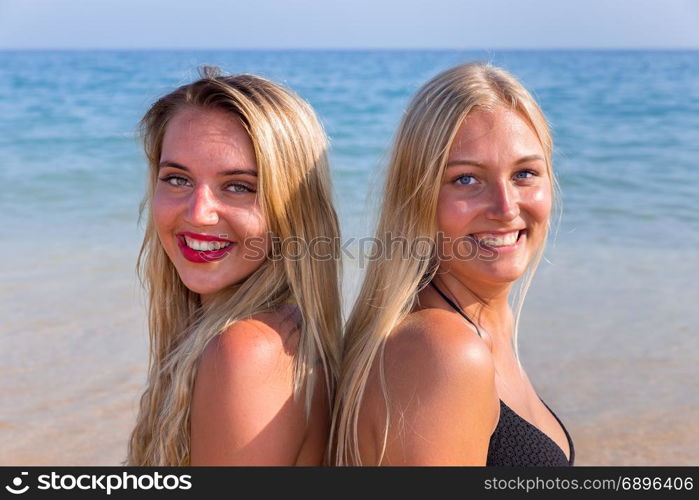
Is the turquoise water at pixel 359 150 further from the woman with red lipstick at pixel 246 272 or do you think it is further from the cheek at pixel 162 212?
the cheek at pixel 162 212

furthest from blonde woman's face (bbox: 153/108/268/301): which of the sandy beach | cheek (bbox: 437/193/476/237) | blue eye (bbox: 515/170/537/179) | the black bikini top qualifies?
the sandy beach

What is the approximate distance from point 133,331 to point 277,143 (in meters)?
3.92

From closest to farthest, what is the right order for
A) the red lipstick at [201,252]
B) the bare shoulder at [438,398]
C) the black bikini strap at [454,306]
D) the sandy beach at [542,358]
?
the bare shoulder at [438,398]
the black bikini strap at [454,306]
the red lipstick at [201,252]
the sandy beach at [542,358]

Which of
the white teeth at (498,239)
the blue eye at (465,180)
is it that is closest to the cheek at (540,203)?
the white teeth at (498,239)

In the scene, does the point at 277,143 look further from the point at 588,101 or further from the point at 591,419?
the point at 588,101

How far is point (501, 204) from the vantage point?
2678mm

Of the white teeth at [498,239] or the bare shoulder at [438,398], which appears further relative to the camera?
the white teeth at [498,239]

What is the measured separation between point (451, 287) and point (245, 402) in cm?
84

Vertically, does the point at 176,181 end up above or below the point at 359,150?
below

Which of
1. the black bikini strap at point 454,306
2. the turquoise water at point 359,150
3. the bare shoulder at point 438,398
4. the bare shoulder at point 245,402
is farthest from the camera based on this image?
the turquoise water at point 359,150

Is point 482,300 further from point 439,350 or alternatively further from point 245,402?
point 245,402

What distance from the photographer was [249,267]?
9.37 feet

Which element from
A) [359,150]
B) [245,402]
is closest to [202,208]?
[245,402]

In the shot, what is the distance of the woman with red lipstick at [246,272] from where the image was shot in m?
2.50
